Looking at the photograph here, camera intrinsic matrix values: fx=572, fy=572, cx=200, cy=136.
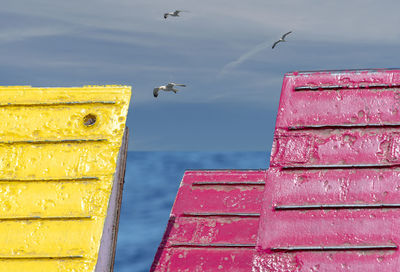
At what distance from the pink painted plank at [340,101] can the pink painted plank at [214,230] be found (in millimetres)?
2643

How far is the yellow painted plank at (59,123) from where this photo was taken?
251 inches

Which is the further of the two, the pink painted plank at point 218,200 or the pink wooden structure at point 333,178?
the pink painted plank at point 218,200

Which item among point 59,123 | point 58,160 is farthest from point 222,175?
point 58,160

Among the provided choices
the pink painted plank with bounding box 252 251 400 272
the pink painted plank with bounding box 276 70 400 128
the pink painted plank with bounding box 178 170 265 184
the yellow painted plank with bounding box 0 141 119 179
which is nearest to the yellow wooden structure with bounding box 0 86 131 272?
the yellow painted plank with bounding box 0 141 119 179

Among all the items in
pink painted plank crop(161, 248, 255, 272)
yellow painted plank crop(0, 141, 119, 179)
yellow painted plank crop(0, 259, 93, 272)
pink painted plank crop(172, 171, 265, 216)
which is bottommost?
yellow painted plank crop(0, 259, 93, 272)

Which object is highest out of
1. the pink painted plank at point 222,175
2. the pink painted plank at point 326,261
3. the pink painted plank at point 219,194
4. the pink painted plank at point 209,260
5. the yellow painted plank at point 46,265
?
the pink painted plank at point 222,175

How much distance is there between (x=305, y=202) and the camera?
4.88 m

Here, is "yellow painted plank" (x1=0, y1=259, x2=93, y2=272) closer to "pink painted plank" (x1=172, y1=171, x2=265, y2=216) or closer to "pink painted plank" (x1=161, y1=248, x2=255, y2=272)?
"pink painted plank" (x1=161, y1=248, x2=255, y2=272)

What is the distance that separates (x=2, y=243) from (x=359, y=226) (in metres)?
3.47

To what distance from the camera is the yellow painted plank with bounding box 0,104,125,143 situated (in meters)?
6.37

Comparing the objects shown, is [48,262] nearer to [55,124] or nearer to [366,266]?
[55,124]

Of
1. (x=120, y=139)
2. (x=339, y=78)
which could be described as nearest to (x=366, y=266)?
(x=339, y=78)

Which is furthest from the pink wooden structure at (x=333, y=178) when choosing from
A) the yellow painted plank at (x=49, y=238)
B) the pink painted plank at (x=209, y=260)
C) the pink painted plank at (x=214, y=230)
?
the pink painted plank at (x=214, y=230)

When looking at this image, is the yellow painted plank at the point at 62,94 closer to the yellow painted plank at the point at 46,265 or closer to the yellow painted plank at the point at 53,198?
the yellow painted plank at the point at 53,198
